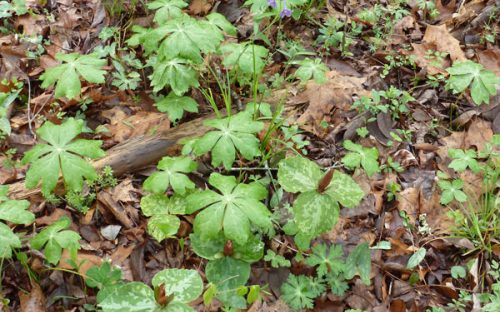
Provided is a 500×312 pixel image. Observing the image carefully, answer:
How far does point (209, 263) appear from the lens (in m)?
2.33

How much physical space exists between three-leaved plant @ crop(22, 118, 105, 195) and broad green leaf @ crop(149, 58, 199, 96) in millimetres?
679

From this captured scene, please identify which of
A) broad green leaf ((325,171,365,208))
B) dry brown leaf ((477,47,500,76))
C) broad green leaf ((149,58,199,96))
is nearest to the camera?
broad green leaf ((325,171,365,208))

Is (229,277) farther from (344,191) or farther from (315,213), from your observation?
(344,191)

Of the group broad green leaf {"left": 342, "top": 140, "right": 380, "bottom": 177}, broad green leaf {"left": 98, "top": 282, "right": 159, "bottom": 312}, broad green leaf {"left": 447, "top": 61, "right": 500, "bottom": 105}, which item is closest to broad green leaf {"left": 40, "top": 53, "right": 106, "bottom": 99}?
broad green leaf {"left": 98, "top": 282, "right": 159, "bottom": 312}

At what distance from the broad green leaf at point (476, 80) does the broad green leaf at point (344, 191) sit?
1.08 m

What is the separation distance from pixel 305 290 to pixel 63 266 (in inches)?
47.0

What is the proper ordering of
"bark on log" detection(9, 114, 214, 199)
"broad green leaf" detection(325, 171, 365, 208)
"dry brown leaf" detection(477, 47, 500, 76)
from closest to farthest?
1. "broad green leaf" detection(325, 171, 365, 208)
2. "bark on log" detection(9, 114, 214, 199)
3. "dry brown leaf" detection(477, 47, 500, 76)

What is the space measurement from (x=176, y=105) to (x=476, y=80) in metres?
1.82

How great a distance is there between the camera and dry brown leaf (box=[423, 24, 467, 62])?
3434 mm

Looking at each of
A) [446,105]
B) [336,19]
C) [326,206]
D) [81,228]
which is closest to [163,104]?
[81,228]

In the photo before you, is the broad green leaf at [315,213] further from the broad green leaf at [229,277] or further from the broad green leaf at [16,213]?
the broad green leaf at [16,213]

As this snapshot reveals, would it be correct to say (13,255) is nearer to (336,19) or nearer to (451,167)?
(451,167)

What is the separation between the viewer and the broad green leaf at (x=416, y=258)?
241 cm

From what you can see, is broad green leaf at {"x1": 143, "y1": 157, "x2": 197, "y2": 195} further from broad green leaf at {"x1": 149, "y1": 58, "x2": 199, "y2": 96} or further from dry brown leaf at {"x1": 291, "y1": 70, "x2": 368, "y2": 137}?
dry brown leaf at {"x1": 291, "y1": 70, "x2": 368, "y2": 137}
